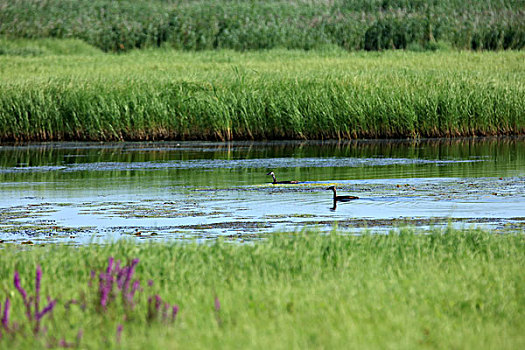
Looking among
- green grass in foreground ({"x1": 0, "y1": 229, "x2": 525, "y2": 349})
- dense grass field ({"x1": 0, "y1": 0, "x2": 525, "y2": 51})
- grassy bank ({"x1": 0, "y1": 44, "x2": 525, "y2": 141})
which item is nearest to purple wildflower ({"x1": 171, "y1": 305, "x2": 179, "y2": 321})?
green grass in foreground ({"x1": 0, "y1": 229, "x2": 525, "y2": 349})

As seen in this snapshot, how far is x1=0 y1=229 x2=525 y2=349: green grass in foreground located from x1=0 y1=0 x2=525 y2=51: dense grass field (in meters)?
38.0

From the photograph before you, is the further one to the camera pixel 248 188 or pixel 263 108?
pixel 263 108

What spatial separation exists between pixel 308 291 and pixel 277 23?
47422 millimetres

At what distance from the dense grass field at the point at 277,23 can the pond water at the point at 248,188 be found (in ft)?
83.3

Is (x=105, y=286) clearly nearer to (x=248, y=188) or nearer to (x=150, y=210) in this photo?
(x=150, y=210)

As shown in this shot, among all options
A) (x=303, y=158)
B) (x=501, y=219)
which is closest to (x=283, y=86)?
(x=303, y=158)

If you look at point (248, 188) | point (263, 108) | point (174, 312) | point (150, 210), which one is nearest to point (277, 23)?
point (263, 108)

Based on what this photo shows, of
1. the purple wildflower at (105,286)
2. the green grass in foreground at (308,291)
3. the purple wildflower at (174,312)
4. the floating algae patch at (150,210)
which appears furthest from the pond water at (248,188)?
the purple wildflower at (174,312)

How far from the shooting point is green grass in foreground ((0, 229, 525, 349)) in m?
5.62

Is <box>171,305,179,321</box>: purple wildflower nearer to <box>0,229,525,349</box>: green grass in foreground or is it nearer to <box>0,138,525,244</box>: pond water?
<box>0,229,525,349</box>: green grass in foreground

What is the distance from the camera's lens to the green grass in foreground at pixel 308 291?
18.4 ft

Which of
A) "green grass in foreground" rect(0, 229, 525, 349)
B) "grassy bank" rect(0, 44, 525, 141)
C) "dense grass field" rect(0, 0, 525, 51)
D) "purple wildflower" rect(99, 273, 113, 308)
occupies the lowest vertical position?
"green grass in foreground" rect(0, 229, 525, 349)

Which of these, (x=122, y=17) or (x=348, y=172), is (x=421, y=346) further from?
(x=122, y=17)

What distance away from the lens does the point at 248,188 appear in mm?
→ 14531
